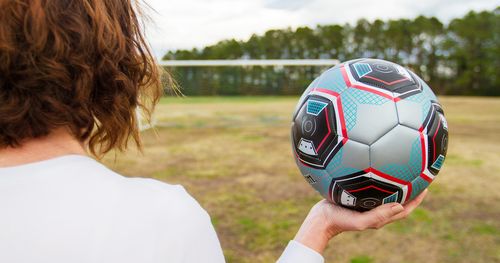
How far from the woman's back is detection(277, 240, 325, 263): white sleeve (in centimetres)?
47

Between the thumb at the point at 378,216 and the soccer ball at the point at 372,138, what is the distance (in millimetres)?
171

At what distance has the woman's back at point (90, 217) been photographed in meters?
0.76

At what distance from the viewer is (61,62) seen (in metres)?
0.94

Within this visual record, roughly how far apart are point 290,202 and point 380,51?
5772 cm

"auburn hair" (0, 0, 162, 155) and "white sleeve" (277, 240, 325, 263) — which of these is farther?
"white sleeve" (277, 240, 325, 263)

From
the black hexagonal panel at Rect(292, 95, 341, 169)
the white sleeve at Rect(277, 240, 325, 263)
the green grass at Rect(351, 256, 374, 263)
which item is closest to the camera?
the white sleeve at Rect(277, 240, 325, 263)

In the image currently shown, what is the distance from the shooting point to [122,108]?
3.84 ft

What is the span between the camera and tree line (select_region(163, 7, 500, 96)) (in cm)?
3366

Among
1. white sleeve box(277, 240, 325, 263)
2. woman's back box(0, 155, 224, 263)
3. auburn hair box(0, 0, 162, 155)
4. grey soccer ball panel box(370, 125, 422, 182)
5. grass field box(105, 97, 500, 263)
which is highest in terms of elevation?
auburn hair box(0, 0, 162, 155)

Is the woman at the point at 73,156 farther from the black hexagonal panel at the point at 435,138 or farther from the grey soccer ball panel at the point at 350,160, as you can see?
the black hexagonal panel at the point at 435,138

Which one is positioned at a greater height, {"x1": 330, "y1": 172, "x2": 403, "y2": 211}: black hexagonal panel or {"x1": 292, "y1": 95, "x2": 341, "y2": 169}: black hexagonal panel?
{"x1": 292, "y1": 95, "x2": 341, "y2": 169}: black hexagonal panel

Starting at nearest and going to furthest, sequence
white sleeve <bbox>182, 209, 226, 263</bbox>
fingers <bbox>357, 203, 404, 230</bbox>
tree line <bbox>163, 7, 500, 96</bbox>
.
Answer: white sleeve <bbox>182, 209, 226, 263</bbox>, fingers <bbox>357, 203, 404, 230</bbox>, tree line <bbox>163, 7, 500, 96</bbox>

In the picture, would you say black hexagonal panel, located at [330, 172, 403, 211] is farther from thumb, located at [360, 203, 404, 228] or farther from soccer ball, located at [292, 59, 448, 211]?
thumb, located at [360, 203, 404, 228]

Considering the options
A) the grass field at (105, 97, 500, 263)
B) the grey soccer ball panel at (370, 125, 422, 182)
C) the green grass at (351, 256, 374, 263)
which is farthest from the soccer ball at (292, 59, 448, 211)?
the green grass at (351, 256, 374, 263)
